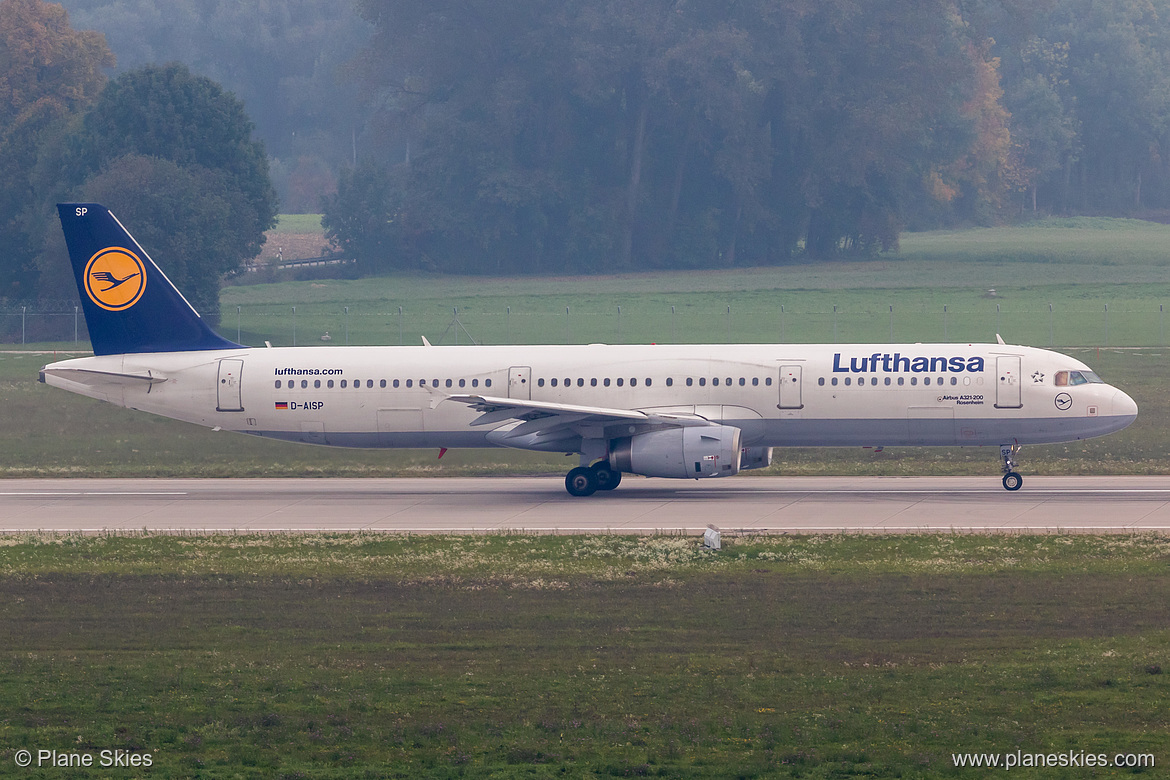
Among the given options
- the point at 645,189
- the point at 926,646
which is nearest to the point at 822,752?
the point at 926,646

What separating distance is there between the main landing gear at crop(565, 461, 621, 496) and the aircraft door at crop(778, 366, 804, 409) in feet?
15.4

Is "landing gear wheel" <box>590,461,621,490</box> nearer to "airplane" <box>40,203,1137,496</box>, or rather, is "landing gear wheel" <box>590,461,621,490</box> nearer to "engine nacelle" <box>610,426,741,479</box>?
"airplane" <box>40,203,1137,496</box>

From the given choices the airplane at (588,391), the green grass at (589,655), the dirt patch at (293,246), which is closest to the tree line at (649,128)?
the dirt patch at (293,246)

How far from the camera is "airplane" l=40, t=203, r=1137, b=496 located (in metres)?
35.5

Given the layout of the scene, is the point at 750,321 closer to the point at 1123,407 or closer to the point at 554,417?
the point at 1123,407

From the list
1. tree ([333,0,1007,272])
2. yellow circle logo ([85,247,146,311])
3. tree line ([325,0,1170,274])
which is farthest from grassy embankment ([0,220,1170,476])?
yellow circle logo ([85,247,146,311])

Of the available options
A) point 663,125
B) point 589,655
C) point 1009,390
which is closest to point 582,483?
point 1009,390

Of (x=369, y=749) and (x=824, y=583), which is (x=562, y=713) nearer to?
(x=369, y=749)

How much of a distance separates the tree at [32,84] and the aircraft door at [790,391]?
7606 centimetres

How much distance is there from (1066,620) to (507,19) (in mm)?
109563

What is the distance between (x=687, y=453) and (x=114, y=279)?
53.1 feet

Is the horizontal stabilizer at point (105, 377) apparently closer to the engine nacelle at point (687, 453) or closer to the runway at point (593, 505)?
the runway at point (593, 505)

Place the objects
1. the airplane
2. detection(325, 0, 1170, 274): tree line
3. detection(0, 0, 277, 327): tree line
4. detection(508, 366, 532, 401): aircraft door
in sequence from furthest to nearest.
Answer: detection(325, 0, 1170, 274): tree line
detection(0, 0, 277, 327): tree line
detection(508, 366, 532, 401): aircraft door
the airplane

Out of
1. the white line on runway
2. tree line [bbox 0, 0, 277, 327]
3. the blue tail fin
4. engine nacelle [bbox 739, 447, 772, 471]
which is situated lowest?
the white line on runway
